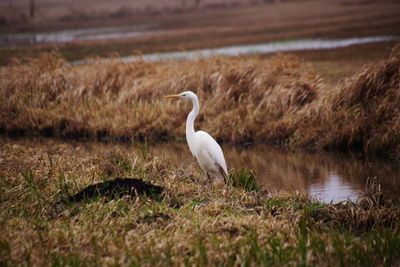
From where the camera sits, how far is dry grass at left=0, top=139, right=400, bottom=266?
19.8 ft

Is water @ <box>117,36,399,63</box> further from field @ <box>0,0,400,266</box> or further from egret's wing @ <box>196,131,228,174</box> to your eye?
egret's wing @ <box>196,131,228,174</box>

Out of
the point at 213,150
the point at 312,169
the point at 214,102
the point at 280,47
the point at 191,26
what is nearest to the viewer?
the point at 213,150

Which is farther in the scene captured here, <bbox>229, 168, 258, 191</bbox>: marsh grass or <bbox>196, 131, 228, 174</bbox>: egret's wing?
<bbox>196, 131, 228, 174</bbox>: egret's wing

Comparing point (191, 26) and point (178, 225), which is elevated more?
point (178, 225)

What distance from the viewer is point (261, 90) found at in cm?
1620

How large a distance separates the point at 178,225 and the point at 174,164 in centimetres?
363

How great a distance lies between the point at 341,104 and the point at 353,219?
716 cm

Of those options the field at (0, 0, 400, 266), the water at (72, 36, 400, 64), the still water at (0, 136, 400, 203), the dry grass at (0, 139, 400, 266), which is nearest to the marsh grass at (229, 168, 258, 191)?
the field at (0, 0, 400, 266)

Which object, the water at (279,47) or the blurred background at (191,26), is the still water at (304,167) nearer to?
the blurred background at (191,26)

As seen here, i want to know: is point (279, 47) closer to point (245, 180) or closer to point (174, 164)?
point (174, 164)

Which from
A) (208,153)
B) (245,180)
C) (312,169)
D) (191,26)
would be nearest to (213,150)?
(208,153)

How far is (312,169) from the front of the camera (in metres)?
12.8

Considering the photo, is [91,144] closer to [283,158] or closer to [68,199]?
[283,158]

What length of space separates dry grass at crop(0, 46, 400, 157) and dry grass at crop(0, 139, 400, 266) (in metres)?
5.30
